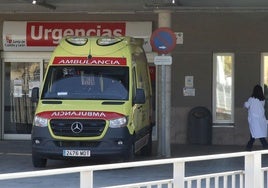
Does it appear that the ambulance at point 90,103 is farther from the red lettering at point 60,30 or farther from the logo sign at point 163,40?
the red lettering at point 60,30

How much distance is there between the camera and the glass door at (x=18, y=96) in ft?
55.8

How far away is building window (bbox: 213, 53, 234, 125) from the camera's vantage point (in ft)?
53.9

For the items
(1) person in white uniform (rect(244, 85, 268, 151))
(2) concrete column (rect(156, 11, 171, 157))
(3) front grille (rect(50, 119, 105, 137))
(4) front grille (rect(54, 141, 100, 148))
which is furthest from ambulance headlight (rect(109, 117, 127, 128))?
(1) person in white uniform (rect(244, 85, 268, 151))

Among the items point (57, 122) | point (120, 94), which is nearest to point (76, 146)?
point (57, 122)

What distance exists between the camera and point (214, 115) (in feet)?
53.9

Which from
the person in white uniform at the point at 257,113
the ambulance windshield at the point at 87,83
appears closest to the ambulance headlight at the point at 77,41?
the ambulance windshield at the point at 87,83

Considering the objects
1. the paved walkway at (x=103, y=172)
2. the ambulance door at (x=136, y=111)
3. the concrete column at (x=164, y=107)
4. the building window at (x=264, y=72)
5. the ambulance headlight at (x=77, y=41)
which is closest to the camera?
the paved walkway at (x=103, y=172)

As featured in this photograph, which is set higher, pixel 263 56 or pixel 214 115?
pixel 263 56

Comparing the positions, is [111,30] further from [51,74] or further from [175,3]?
[51,74]

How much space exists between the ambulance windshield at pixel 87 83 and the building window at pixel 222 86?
5590 millimetres

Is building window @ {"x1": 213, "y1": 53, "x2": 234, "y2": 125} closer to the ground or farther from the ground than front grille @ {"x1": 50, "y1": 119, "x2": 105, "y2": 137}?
farther from the ground

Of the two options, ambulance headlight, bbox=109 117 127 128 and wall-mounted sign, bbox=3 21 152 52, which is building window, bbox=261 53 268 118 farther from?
ambulance headlight, bbox=109 117 127 128

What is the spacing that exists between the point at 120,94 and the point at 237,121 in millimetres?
5983

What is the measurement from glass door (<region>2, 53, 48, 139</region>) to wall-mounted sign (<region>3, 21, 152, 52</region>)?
21.9 inches
